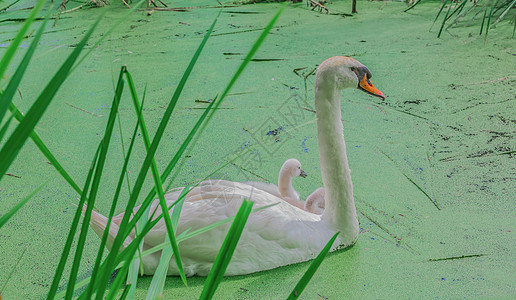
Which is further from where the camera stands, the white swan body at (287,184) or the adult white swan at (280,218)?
the white swan body at (287,184)

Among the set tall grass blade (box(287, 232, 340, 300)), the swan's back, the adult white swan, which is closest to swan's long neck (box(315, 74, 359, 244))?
the adult white swan

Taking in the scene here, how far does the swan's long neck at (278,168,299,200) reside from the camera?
6.44ft

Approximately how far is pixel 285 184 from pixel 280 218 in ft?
1.34

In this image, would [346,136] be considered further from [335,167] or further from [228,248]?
[228,248]

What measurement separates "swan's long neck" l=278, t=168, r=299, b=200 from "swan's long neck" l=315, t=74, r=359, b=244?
278mm

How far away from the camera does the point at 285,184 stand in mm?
1973

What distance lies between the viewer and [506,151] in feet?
7.33

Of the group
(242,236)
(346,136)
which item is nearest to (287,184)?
(242,236)

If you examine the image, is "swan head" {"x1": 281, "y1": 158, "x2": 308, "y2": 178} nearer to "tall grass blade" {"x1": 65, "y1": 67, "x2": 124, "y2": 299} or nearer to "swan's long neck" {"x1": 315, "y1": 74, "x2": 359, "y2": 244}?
"swan's long neck" {"x1": 315, "y1": 74, "x2": 359, "y2": 244}

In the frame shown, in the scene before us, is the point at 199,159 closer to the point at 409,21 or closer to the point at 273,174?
the point at 273,174

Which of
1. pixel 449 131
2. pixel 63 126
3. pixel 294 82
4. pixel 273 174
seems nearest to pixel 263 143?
pixel 273 174

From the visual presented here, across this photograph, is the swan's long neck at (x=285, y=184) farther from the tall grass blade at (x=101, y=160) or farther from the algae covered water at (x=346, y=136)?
the tall grass blade at (x=101, y=160)

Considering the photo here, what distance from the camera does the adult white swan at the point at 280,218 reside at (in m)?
1.52

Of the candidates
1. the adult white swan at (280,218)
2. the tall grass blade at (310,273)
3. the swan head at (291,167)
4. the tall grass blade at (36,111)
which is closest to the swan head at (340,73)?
the adult white swan at (280,218)
